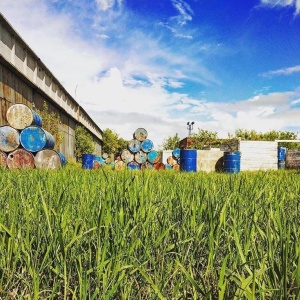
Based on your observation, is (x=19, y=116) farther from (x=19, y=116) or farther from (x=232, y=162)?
(x=232, y=162)

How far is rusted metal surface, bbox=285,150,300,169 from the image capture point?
60.0 ft

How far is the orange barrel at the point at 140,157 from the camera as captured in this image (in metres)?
17.5

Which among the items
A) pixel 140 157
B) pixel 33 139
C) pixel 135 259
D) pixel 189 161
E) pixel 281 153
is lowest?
pixel 135 259

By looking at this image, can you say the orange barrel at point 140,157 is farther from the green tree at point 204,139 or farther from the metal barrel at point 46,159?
the green tree at point 204,139

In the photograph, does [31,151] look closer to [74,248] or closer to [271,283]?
[74,248]

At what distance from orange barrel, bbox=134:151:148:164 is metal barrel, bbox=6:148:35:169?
9.41m

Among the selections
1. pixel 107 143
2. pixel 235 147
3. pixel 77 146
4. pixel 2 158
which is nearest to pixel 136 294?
pixel 2 158

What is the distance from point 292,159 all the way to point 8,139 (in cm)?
1689

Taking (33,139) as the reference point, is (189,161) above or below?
below

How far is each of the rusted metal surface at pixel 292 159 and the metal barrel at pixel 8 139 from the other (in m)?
16.5

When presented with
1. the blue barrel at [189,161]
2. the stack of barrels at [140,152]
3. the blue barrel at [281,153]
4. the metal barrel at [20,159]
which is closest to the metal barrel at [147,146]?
the stack of barrels at [140,152]

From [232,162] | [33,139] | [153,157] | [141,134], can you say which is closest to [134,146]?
[141,134]

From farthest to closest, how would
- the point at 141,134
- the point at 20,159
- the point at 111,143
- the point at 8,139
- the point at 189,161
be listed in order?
1. the point at 111,143
2. the point at 141,134
3. the point at 189,161
4. the point at 20,159
5. the point at 8,139

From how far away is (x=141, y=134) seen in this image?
17922 millimetres
